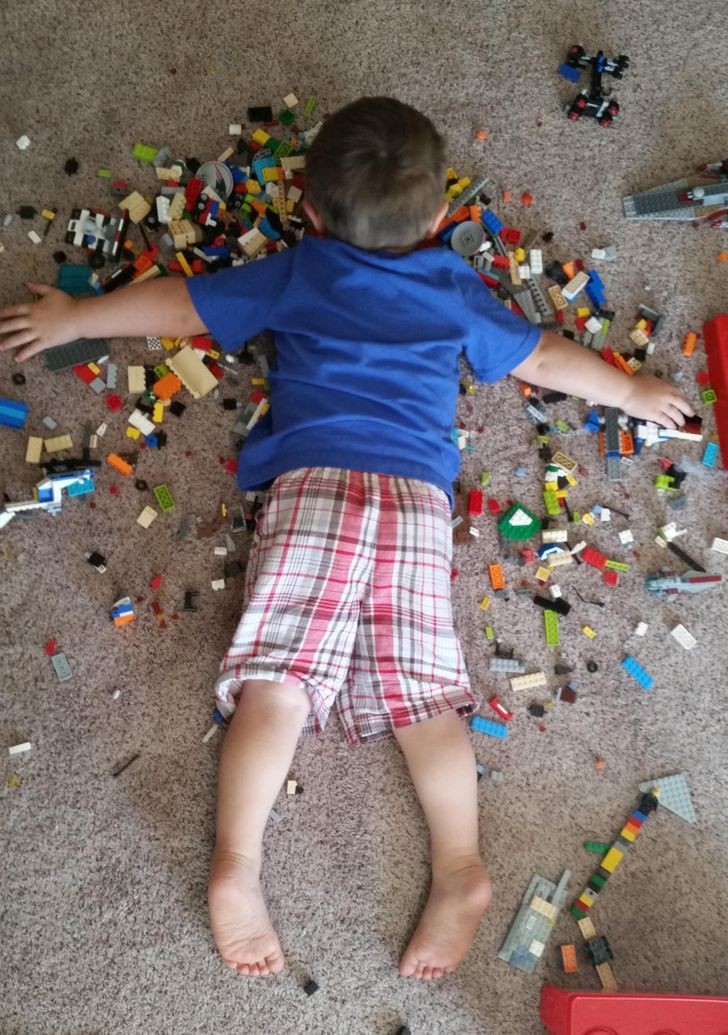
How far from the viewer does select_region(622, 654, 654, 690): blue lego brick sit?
43.4 inches

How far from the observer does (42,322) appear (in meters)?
1.04

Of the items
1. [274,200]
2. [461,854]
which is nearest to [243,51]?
[274,200]

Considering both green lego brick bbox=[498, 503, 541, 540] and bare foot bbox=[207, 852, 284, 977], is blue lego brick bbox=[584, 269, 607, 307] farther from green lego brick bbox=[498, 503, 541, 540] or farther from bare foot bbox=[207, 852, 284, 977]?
bare foot bbox=[207, 852, 284, 977]

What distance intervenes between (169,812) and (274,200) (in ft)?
2.81

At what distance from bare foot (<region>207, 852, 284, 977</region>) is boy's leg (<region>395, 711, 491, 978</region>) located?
0.58ft

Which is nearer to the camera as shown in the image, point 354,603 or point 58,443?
point 354,603

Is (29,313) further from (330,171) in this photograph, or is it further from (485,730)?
(485,730)

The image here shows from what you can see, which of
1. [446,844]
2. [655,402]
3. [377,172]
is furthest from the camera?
[655,402]

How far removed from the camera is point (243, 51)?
117 centimetres

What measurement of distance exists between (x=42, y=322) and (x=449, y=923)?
934 millimetres

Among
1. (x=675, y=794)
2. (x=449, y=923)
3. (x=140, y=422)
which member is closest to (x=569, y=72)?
(x=140, y=422)

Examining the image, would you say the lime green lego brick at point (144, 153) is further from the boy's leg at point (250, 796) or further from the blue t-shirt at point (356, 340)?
the boy's leg at point (250, 796)

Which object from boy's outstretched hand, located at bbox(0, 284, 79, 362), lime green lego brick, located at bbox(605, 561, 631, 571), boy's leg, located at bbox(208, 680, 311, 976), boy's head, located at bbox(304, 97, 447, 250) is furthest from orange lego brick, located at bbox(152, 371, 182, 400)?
lime green lego brick, located at bbox(605, 561, 631, 571)

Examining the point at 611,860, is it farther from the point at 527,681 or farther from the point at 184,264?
the point at 184,264
